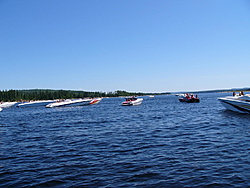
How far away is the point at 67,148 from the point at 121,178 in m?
5.88

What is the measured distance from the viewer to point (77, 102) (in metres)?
78.0

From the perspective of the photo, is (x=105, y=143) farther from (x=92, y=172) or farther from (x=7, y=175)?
(x=7, y=175)

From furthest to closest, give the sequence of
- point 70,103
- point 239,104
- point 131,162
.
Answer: point 70,103 < point 239,104 < point 131,162

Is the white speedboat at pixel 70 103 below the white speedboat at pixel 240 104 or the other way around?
below

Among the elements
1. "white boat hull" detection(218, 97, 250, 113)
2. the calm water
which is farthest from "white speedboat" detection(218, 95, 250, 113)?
the calm water

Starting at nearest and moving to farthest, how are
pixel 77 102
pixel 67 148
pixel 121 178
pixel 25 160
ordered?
pixel 121 178
pixel 25 160
pixel 67 148
pixel 77 102

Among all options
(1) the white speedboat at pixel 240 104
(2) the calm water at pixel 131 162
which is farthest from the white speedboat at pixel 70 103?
(2) the calm water at pixel 131 162

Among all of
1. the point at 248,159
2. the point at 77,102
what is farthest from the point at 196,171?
the point at 77,102

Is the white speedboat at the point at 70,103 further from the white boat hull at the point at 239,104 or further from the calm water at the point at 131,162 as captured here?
the calm water at the point at 131,162

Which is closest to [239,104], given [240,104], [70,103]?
[240,104]

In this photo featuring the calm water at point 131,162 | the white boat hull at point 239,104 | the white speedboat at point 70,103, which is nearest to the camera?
the calm water at point 131,162

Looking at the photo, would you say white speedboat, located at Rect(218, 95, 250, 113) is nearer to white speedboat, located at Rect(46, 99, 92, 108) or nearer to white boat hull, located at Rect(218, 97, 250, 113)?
white boat hull, located at Rect(218, 97, 250, 113)

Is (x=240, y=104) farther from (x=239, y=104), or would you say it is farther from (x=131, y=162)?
(x=131, y=162)

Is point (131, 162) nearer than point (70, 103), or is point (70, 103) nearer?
point (131, 162)
